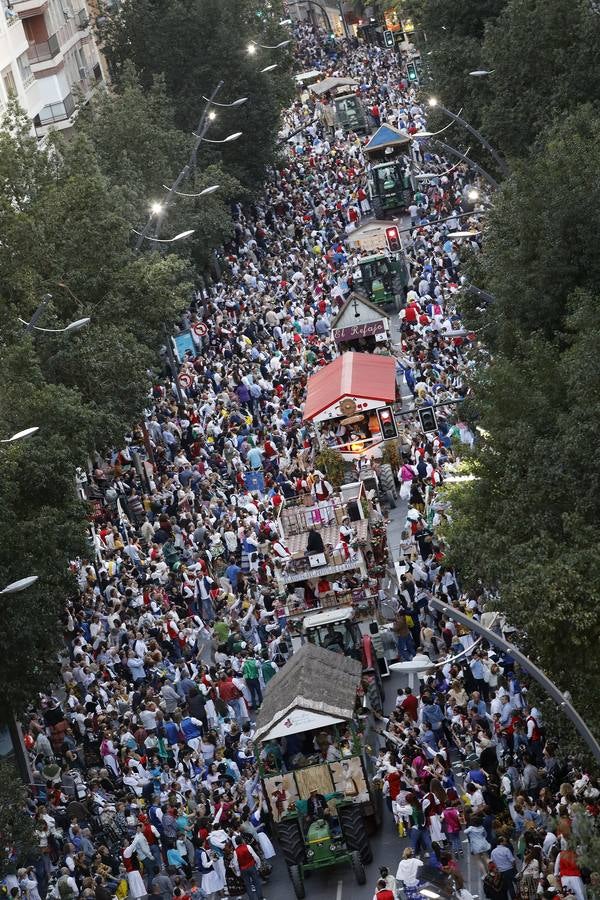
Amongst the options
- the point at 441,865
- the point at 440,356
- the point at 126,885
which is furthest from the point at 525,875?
the point at 440,356

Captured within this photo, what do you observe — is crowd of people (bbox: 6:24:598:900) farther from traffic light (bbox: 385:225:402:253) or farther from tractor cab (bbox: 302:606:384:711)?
tractor cab (bbox: 302:606:384:711)

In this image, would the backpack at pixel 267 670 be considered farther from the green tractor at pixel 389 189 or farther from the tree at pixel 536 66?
the green tractor at pixel 389 189

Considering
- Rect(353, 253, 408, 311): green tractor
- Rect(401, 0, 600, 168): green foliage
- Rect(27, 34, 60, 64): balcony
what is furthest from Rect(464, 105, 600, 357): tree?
Rect(27, 34, 60, 64): balcony

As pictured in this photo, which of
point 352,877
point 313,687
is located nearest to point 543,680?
point 352,877

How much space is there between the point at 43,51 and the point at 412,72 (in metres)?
27.5

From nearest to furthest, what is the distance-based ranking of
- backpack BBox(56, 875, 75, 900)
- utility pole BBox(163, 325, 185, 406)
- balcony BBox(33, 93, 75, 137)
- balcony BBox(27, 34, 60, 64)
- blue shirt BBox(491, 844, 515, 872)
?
blue shirt BBox(491, 844, 515, 872)
backpack BBox(56, 875, 75, 900)
utility pole BBox(163, 325, 185, 406)
balcony BBox(33, 93, 75, 137)
balcony BBox(27, 34, 60, 64)

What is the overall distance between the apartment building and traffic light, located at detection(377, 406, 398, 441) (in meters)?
23.4

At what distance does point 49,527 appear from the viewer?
113ft

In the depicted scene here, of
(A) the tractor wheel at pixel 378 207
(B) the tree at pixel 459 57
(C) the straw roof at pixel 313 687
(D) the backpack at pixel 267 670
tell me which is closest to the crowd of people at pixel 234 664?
(D) the backpack at pixel 267 670

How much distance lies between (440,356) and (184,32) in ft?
95.0

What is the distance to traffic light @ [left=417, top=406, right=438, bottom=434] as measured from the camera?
43625 millimetres

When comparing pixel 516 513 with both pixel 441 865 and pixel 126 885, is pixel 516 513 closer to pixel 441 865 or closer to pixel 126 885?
pixel 441 865

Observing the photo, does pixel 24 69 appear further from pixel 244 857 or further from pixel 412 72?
pixel 244 857

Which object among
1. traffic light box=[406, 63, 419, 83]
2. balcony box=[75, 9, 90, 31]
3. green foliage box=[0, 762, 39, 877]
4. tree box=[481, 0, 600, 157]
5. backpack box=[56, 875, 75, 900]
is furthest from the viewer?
traffic light box=[406, 63, 419, 83]
